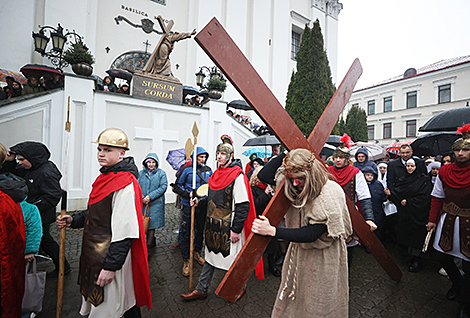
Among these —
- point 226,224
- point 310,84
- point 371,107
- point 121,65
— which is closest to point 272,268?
point 226,224

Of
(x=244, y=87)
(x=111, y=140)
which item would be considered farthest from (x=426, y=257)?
(x=111, y=140)

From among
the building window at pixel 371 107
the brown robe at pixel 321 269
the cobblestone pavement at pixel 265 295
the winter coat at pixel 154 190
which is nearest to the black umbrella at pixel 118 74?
the winter coat at pixel 154 190

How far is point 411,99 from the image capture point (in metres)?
24.8

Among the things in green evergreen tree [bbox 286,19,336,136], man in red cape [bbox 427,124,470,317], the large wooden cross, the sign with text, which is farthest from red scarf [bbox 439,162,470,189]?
green evergreen tree [bbox 286,19,336,136]

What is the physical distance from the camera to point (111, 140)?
1.89 meters

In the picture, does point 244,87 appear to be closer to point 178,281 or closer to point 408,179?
point 178,281

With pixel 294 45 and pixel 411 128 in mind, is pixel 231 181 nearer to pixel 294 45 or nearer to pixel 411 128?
pixel 294 45

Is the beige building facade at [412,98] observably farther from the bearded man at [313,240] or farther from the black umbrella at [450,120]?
the bearded man at [313,240]

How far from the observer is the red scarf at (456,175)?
2594mm

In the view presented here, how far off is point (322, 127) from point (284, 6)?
17.4 metres

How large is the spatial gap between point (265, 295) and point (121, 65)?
37.8 feet

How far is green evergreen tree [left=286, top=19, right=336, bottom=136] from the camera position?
10469 millimetres

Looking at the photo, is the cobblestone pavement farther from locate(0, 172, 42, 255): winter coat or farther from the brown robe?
the brown robe

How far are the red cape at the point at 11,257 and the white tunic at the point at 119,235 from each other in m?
0.71
